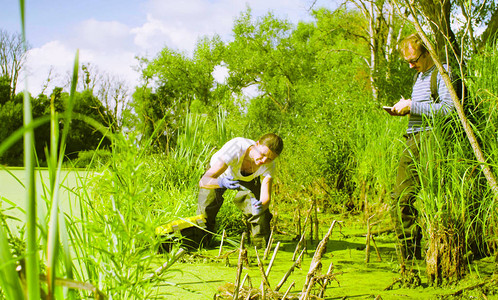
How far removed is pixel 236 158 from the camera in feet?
12.1

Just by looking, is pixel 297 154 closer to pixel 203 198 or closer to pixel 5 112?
pixel 203 198

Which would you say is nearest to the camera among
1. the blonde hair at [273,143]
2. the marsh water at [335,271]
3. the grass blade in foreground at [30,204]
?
the grass blade in foreground at [30,204]

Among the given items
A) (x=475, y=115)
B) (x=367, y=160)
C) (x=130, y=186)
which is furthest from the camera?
(x=367, y=160)

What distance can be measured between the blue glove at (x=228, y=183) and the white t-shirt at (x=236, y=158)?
0.07 metres

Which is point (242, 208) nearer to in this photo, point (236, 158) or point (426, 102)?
point (236, 158)

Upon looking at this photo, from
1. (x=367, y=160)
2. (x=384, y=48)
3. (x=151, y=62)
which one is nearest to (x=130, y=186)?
(x=367, y=160)

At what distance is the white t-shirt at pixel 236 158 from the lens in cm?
363

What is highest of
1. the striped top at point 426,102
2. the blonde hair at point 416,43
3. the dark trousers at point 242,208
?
the blonde hair at point 416,43

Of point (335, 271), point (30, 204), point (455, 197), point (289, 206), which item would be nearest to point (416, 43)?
point (455, 197)

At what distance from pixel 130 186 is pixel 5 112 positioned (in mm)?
18407

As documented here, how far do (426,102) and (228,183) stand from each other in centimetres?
174

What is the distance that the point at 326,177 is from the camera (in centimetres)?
560

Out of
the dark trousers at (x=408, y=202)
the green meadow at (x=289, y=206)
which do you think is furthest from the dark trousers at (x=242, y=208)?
the dark trousers at (x=408, y=202)

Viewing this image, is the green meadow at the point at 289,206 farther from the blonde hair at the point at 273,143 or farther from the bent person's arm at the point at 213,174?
the blonde hair at the point at 273,143
